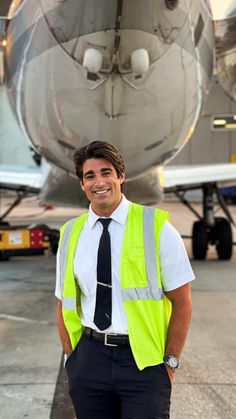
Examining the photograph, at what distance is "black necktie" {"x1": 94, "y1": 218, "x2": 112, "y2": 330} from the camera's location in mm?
2062

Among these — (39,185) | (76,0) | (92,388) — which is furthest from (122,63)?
(39,185)

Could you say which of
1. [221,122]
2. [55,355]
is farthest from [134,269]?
[221,122]

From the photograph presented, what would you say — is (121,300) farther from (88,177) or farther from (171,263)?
(88,177)

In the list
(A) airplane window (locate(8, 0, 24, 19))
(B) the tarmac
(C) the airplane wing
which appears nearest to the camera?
→ (B) the tarmac

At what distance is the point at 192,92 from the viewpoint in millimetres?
4953

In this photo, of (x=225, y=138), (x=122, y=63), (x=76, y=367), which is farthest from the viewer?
(x=225, y=138)

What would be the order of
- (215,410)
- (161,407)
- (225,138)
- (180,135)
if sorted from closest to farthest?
(161,407)
(215,410)
(180,135)
(225,138)

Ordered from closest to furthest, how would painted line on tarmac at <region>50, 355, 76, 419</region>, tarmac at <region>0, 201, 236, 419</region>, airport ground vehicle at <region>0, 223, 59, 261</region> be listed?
painted line on tarmac at <region>50, 355, 76, 419</region>
tarmac at <region>0, 201, 236, 419</region>
airport ground vehicle at <region>0, 223, 59, 261</region>

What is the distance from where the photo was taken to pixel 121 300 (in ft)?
6.70

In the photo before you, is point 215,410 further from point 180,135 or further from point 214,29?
point 214,29

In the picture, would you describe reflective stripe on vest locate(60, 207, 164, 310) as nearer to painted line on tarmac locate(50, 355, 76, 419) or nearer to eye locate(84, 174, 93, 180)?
eye locate(84, 174, 93, 180)

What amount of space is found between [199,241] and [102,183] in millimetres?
7808

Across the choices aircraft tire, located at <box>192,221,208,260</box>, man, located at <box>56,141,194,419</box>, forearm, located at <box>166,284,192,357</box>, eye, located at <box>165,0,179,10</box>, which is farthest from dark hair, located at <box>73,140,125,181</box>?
aircraft tire, located at <box>192,221,208,260</box>

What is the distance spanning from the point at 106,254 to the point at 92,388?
0.52 m
